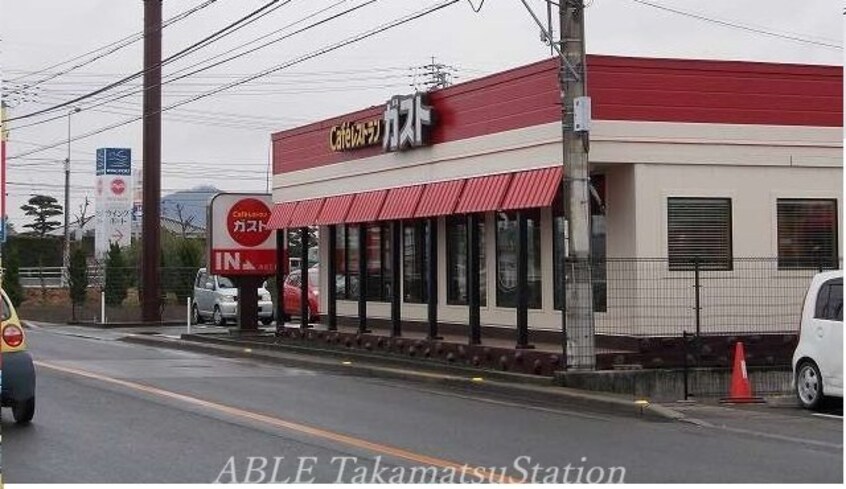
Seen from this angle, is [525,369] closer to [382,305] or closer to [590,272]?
[590,272]

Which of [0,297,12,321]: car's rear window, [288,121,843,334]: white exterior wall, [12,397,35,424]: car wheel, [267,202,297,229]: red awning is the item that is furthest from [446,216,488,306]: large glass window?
[0,297,12,321]: car's rear window

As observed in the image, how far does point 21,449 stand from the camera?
34.4ft

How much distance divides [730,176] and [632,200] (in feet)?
5.65

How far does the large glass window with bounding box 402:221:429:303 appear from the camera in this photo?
23969 mm

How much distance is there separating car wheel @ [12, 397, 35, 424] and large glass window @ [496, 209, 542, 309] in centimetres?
1036

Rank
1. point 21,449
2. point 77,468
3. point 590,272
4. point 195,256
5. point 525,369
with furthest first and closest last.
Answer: point 195,256 < point 525,369 < point 590,272 < point 21,449 < point 77,468

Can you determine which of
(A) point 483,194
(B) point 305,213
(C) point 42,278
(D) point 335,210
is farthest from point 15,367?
(C) point 42,278

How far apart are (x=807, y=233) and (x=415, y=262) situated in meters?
8.45

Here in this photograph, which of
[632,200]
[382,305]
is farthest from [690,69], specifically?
[382,305]

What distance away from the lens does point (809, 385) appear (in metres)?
14.5

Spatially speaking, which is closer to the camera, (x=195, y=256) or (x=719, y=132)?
(x=719, y=132)

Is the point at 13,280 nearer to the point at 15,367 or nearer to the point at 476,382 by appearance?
the point at 476,382

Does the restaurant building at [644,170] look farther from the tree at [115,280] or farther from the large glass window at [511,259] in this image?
the tree at [115,280]

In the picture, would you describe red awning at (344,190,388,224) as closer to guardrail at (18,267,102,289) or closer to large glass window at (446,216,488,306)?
large glass window at (446,216,488,306)
